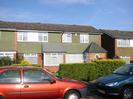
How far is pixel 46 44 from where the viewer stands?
39875mm

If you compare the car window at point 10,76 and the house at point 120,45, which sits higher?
the house at point 120,45

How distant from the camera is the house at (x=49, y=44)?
37531 millimetres

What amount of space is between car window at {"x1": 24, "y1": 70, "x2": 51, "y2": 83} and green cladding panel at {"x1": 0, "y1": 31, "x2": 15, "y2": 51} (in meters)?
26.5

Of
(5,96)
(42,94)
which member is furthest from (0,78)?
(42,94)

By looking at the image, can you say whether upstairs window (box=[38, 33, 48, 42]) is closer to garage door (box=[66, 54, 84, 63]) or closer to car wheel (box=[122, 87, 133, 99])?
garage door (box=[66, 54, 84, 63])

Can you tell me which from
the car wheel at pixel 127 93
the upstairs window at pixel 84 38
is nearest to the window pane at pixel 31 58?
the upstairs window at pixel 84 38

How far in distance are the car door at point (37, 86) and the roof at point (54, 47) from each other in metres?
27.6

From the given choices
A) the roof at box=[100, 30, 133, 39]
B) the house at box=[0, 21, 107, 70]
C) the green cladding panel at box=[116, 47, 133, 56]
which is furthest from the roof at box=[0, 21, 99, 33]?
the green cladding panel at box=[116, 47, 133, 56]

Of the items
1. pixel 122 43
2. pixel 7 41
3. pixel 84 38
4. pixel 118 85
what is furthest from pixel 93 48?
pixel 118 85

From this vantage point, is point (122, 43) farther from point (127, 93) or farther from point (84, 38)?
point (127, 93)

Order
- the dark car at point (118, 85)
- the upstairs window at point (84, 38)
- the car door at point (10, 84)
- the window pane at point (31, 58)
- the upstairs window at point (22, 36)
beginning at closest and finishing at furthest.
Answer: the car door at point (10, 84), the dark car at point (118, 85), the upstairs window at point (22, 36), the window pane at point (31, 58), the upstairs window at point (84, 38)

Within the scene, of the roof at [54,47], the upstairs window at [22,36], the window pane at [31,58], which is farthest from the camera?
the roof at [54,47]

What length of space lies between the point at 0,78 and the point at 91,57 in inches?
1242

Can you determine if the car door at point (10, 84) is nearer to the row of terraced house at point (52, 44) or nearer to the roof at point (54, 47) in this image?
the row of terraced house at point (52, 44)
